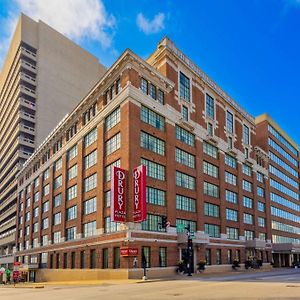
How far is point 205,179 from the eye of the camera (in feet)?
189

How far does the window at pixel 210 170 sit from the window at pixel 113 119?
16191 mm

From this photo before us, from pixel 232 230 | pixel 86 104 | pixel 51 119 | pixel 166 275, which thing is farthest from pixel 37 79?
pixel 166 275

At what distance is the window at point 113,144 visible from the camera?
155ft

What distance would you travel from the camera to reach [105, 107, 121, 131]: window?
158ft

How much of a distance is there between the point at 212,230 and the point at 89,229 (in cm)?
1788

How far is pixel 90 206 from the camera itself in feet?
173

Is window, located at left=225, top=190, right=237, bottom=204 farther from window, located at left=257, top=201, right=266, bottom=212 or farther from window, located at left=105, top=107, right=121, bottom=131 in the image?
window, located at left=105, top=107, right=121, bottom=131

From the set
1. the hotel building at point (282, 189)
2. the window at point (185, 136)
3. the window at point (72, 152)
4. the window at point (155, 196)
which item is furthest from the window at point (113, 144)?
the hotel building at point (282, 189)

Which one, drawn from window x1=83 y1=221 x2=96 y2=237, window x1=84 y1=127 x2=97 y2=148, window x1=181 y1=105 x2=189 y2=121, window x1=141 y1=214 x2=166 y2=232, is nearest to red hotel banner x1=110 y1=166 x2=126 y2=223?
window x1=141 y1=214 x2=166 y2=232

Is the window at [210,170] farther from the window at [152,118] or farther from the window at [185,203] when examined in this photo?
the window at [152,118]

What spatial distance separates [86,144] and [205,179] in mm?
17772

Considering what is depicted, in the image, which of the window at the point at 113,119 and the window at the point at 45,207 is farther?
the window at the point at 45,207

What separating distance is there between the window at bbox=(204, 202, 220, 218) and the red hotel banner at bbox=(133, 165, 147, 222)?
1715 centimetres

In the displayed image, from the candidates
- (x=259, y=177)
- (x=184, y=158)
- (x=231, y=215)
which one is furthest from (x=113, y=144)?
(x=259, y=177)
